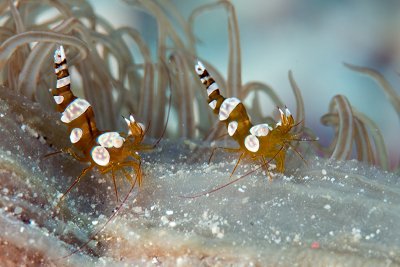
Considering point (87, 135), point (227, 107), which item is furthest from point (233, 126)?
point (87, 135)

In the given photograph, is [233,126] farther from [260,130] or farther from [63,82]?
[63,82]

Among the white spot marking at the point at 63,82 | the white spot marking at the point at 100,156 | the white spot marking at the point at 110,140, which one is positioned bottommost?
the white spot marking at the point at 100,156

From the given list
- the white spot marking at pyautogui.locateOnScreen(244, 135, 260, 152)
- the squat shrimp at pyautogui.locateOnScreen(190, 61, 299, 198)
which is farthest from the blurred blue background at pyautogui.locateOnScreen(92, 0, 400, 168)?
the white spot marking at pyautogui.locateOnScreen(244, 135, 260, 152)

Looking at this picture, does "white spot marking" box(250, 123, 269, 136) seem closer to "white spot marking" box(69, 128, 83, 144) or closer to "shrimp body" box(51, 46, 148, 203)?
"shrimp body" box(51, 46, 148, 203)

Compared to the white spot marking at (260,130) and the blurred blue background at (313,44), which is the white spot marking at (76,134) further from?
the blurred blue background at (313,44)

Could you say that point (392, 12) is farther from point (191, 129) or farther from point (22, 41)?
point (22, 41)

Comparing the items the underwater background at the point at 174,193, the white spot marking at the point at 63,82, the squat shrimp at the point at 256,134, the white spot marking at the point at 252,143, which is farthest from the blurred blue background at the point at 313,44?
the white spot marking at the point at 63,82
